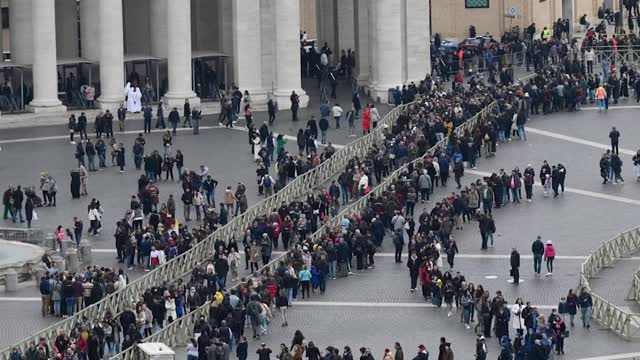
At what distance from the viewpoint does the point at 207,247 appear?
259 feet

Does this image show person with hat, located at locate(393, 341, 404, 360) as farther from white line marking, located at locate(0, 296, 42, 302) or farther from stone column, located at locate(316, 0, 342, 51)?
stone column, located at locate(316, 0, 342, 51)

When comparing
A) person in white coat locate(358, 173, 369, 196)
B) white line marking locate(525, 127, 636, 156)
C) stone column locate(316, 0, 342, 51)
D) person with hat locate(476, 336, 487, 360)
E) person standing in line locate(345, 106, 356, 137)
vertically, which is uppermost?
stone column locate(316, 0, 342, 51)

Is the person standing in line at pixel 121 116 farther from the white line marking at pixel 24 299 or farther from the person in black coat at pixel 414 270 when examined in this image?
the person in black coat at pixel 414 270

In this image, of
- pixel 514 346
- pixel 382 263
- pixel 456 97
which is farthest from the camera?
pixel 456 97

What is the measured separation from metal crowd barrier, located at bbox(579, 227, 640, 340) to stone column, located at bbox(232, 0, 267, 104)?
112 feet

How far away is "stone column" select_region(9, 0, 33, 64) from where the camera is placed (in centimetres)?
11000

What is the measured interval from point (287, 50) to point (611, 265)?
115 feet

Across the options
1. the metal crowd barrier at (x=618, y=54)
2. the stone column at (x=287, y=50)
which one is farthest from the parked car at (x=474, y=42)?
the stone column at (x=287, y=50)

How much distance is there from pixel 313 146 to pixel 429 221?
14650 millimetres

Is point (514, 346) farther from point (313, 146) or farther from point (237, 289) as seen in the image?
point (313, 146)

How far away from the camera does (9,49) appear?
117 metres

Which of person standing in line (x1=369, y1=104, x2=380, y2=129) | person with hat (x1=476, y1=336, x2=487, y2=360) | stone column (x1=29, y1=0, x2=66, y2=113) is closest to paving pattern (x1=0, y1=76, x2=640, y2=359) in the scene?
person with hat (x1=476, y1=336, x2=487, y2=360)

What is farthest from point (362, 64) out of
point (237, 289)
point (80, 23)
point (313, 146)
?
point (237, 289)

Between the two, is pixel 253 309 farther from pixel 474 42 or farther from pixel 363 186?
pixel 474 42
